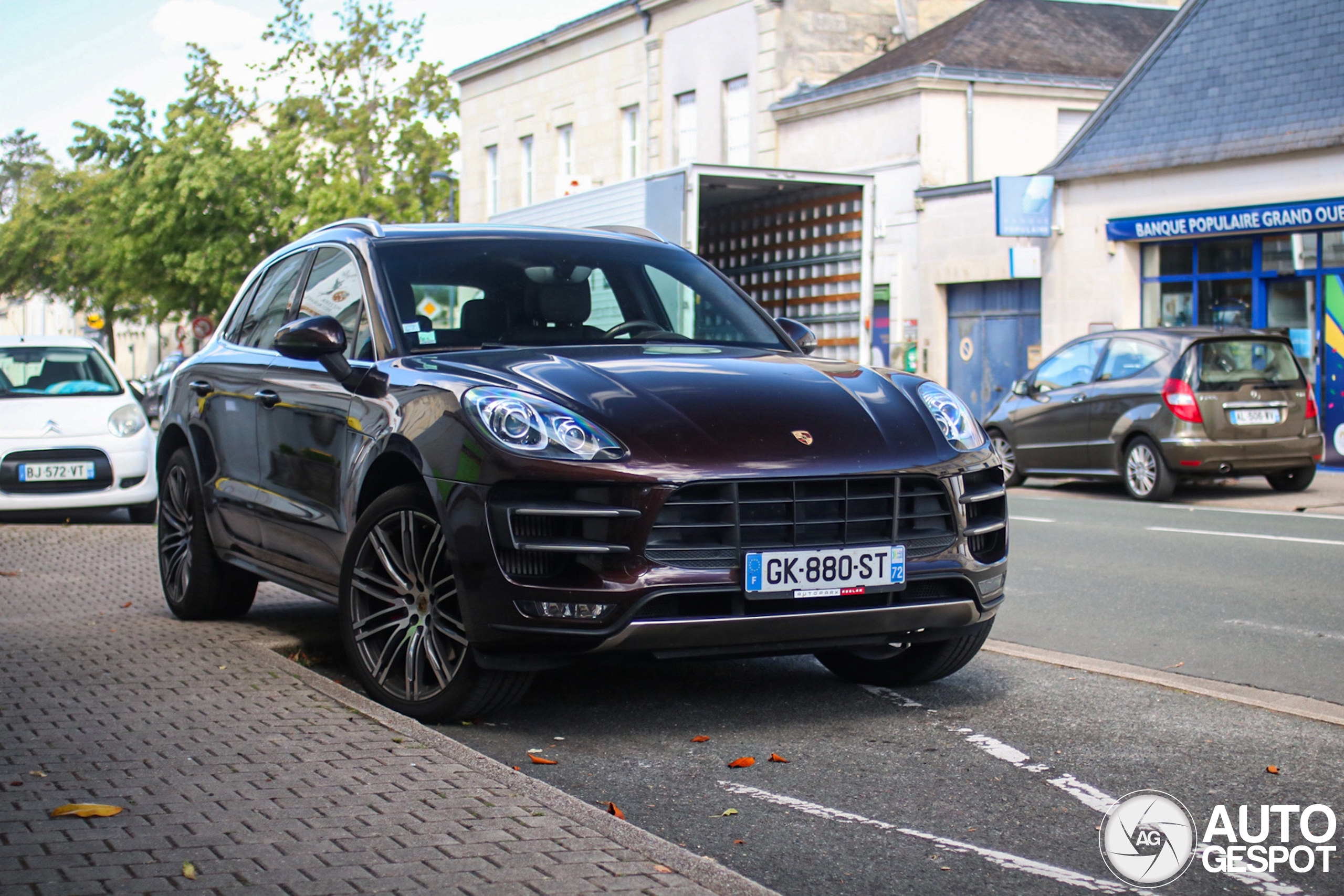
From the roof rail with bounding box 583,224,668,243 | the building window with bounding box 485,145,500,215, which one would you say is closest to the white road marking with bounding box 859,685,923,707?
the roof rail with bounding box 583,224,668,243

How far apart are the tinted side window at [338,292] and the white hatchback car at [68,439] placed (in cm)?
697

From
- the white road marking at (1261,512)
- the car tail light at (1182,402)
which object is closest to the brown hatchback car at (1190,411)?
the car tail light at (1182,402)

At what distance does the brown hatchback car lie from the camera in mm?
15578

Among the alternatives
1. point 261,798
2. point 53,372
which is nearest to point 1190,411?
point 53,372

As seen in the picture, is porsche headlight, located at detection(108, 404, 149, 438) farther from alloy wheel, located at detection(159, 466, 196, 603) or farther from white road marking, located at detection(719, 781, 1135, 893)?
white road marking, located at detection(719, 781, 1135, 893)

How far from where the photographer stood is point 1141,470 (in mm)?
16047

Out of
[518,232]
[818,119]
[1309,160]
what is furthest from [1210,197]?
[518,232]

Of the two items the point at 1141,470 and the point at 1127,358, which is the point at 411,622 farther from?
the point at 1127,358

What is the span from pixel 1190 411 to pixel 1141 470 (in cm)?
84

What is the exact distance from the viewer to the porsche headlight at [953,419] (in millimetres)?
5375

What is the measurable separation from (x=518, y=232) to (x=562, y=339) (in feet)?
2.49

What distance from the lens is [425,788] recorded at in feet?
13.6

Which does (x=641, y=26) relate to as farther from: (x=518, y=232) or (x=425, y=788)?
(x=425, y=788)

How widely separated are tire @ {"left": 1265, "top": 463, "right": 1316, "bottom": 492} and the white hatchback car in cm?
1094
